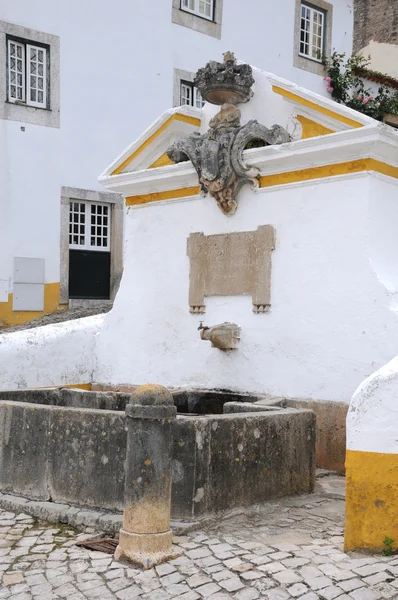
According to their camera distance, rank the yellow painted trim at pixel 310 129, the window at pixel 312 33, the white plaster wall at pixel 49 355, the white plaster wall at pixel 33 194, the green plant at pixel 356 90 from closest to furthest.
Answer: the yellow painted trim at pixel 310 129
the white plaster wall at pixel 49 355
the white plaster wall at pixel 33 194
the green plant at pixel 356 90
the window at pixel 312 33

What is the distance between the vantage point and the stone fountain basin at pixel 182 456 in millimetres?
5227

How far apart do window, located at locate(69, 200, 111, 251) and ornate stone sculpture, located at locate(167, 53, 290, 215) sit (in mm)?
6572

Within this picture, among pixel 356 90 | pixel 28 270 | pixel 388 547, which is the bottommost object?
pixel 388 547

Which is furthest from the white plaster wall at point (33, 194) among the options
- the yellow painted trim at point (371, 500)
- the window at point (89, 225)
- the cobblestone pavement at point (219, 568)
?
the yellow painted trim at point (371, 500)

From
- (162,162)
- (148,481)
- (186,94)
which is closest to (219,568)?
(148,481)

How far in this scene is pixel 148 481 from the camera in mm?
4613

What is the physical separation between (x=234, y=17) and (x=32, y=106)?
17.4ft

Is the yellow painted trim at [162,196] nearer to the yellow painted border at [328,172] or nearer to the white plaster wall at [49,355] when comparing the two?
the yellow painted border at [328,172]

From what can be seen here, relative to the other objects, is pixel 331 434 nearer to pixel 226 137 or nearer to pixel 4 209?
pixel 226 137

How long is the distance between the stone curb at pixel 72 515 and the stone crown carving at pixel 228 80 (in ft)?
15.3

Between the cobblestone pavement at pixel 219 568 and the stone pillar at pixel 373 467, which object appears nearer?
the cobblestone pavement at pixel 219 568

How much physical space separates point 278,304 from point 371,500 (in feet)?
11.1

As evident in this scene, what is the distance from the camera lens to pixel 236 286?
8156mm

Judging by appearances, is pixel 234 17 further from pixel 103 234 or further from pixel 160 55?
pixel 103 234
